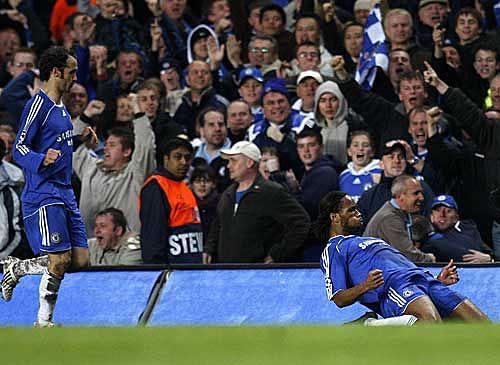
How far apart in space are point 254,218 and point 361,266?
2.59m

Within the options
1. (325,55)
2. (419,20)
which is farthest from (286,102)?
(419,20)

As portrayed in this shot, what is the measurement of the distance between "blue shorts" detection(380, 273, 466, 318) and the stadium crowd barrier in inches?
56.2

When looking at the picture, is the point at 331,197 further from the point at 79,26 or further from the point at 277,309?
the point at 79,26

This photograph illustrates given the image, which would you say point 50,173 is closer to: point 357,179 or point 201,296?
point 201,296

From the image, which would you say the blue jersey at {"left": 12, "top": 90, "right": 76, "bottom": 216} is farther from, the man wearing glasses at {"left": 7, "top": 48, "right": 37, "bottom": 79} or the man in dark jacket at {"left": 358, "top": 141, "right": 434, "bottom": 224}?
the man wearing glasses at {"left": 7, "top": 48, "right": 37, "bottom": 79}

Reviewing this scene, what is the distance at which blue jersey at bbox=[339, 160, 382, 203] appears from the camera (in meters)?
13.2

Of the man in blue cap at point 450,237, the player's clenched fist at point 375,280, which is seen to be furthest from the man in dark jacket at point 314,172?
the player's clenched fist at point 375,280

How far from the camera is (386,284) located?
1040 cm

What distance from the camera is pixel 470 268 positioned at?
12234 millimetres

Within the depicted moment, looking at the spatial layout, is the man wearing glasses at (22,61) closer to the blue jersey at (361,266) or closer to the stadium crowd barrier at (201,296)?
the stadium crowd barrier at (201,296)

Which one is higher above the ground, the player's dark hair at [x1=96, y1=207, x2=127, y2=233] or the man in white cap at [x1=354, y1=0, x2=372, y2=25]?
the man in white cap at [x1=354, y1=0, x2=372, y2=25]

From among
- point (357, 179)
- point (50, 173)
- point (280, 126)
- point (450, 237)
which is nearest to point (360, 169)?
point (357, 179)

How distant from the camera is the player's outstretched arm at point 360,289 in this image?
10.1 meters

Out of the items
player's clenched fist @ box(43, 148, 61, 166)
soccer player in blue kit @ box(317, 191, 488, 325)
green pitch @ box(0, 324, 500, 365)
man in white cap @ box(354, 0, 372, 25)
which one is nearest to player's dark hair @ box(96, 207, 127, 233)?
player's clenched fist @ box(43, 148, 61, 166)
